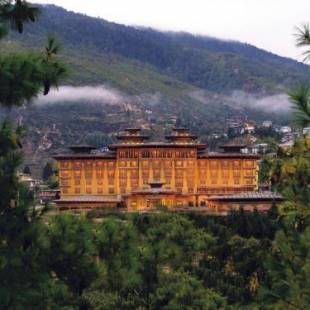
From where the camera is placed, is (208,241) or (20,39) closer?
(208,241)

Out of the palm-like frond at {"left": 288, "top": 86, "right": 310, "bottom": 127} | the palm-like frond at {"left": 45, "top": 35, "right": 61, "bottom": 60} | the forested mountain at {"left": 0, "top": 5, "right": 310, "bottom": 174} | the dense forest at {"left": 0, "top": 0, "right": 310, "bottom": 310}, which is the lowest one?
the forested mountain at {"left": 0, "top": 5, "right": 310, "bottom": 174}

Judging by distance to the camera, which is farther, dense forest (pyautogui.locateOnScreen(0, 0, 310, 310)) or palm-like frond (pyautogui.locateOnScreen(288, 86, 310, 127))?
dense forest (pyautogui.locateOnScreen(0, 0, 310, 310))

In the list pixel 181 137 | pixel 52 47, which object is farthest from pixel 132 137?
pixel 52 47

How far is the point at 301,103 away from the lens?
878 cm

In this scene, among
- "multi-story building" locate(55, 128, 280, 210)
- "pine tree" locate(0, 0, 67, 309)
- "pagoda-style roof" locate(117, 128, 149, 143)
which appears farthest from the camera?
"multi-story building" locate(55, 128, 280, 210)

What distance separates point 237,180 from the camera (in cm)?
5803

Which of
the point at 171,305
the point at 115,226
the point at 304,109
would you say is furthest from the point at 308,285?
the point at 171,305

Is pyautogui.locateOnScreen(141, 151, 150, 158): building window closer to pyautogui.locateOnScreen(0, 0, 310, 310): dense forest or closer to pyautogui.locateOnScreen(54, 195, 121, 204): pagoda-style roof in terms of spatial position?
pyautogui.locateOnScreen(54, 195, 121, 204): pagoda-style roof

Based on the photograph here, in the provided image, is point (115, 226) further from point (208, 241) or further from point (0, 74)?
point (208, 241)

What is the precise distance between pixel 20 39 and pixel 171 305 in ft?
487

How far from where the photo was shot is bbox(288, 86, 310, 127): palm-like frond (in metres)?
8.73

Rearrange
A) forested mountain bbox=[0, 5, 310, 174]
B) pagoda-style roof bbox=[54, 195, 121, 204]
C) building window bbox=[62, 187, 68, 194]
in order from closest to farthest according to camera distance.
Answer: pagoda-style roof bbox=[54, 195, 121, 204] < building window bbox=[62, 187, 68, 194] < forested mountain bbox=[0, 5, 310, 174]

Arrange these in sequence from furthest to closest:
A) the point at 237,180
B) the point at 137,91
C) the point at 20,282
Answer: the point at 137,91 < the point at 237,180 < the point at 20,282

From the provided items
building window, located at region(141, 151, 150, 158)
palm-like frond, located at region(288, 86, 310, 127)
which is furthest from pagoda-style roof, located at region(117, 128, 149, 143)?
palm-like frond, located at region(288, 86, 310, 127)
